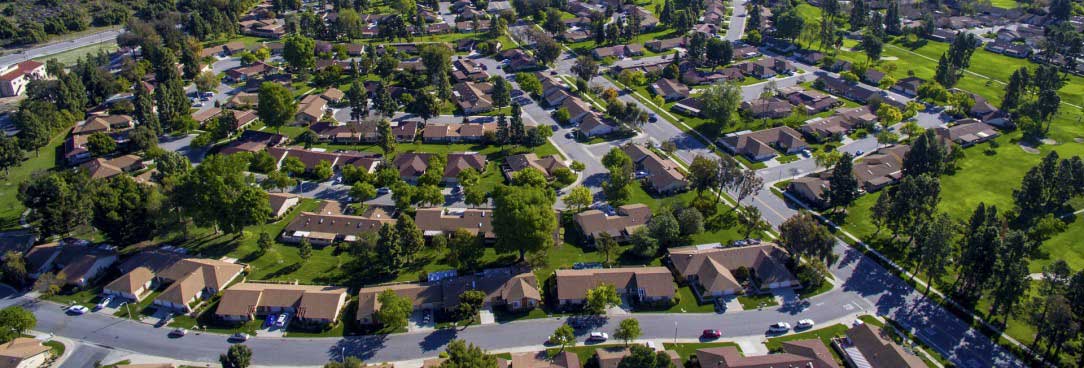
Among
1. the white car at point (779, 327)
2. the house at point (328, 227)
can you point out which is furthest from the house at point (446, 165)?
the white car at point (779, 327)

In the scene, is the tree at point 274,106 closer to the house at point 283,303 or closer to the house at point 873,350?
the house at point 283,303

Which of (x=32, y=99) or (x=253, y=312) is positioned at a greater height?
(x=32, y=99)

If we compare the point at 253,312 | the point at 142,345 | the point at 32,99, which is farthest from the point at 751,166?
the point at 32,99

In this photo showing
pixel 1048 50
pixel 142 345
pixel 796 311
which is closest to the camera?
pixel 142 345

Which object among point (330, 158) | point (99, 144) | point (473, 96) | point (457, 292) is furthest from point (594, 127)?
point (99, 144)

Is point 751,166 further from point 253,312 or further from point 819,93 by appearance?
point 253,312

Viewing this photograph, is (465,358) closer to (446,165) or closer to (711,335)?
(711,335)
